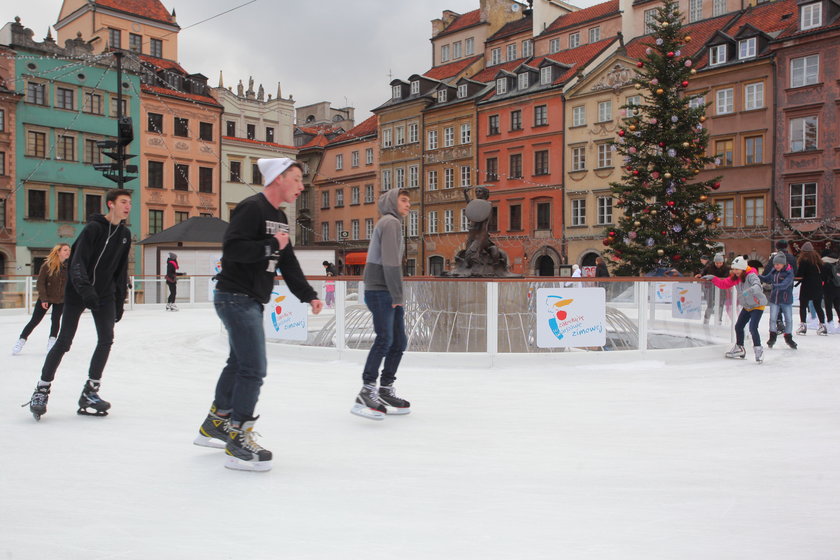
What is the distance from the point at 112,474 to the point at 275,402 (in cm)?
289

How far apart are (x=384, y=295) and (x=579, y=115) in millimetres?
41347

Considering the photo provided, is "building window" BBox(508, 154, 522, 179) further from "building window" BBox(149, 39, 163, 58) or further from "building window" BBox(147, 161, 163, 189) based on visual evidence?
"building window" BBox(149, 39, 163, 58)

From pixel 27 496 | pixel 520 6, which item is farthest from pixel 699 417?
pixel 520 6

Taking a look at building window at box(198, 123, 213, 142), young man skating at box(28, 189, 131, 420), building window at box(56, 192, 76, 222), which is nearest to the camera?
young man skating at box(28, 189, 131, 420)

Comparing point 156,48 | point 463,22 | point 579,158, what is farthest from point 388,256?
point 463,22

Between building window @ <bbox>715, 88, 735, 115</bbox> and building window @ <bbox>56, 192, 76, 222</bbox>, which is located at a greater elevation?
building window @ <bbox>715, 88, 735, 115</bbox>

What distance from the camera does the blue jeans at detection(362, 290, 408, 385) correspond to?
6.68 m

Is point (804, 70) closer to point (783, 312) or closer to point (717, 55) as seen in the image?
point (717, 55)

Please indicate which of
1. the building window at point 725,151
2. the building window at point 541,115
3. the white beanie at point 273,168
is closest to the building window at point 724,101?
the building window at point 725,151

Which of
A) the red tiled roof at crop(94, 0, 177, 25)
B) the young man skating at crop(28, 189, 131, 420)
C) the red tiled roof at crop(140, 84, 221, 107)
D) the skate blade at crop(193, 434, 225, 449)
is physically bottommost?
the skate blade at crop(193, 434, 225, 449)

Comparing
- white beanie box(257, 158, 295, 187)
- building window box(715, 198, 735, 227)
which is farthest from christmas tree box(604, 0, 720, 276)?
white beanie box(257, 158, 295, 187)

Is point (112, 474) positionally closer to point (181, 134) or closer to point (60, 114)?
point (60, 114)

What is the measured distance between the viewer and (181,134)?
51469mm

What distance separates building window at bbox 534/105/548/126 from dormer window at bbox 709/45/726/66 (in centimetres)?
1041
